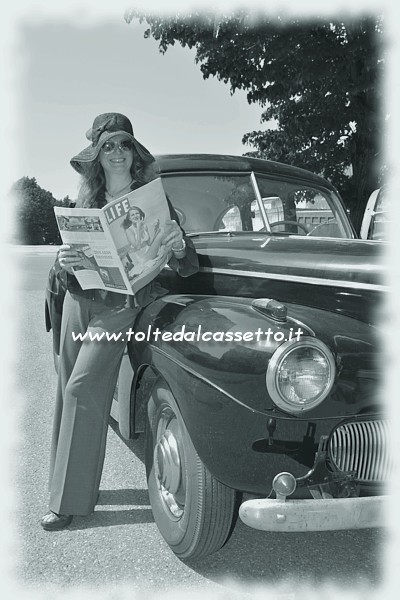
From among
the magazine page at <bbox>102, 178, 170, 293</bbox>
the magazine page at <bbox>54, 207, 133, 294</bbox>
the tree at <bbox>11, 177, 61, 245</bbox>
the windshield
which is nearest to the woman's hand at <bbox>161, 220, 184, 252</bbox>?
the magazine page at <bbox>102, 178, 170, 293</bbox>

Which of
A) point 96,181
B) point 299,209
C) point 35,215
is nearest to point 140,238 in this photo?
point 96,181

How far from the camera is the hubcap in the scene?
95.1 inches

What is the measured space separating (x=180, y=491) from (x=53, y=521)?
643 millimetres

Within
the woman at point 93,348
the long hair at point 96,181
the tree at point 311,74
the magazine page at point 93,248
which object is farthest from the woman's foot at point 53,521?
the tree at point 311,74

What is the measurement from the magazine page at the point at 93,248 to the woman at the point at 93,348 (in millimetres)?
73

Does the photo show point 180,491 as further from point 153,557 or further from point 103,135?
point 103,135

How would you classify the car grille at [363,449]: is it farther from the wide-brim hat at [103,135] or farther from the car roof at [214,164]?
the car roof at [214,164]

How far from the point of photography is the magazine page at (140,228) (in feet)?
7.71

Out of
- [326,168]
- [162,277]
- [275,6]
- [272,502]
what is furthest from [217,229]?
[326,168]

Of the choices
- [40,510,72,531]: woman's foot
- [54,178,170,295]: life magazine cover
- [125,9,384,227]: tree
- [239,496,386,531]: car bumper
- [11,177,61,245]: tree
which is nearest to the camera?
[239,496,386,531]: car bumper

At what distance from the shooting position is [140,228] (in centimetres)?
242

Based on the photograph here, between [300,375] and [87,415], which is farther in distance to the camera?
[87,415]

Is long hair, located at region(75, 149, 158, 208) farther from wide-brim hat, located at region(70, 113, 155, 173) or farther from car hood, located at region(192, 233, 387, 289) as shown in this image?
car hood, located at region(192, 233, 387, 289)

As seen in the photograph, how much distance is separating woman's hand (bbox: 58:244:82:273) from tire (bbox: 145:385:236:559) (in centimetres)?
64
